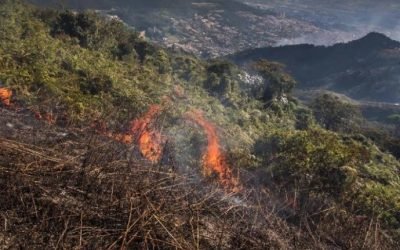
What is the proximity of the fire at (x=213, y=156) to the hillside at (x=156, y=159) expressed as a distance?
90mm

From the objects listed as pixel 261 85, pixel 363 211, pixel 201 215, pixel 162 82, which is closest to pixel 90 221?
pixel 201 215

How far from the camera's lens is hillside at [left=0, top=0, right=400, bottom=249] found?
5.41 metres

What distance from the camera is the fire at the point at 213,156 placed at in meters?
13.7

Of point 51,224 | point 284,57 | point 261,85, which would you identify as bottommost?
point 284,57

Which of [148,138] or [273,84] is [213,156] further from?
[273,84]

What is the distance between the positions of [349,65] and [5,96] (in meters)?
153

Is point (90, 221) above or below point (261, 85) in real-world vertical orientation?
above

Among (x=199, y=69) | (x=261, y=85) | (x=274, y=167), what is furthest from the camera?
(x=261, y=85)

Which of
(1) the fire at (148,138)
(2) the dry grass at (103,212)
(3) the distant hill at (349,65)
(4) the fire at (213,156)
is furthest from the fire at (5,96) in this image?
(3) the distant hill at (349,65)

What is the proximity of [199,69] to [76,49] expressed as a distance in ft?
35.9

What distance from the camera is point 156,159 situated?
12.7m

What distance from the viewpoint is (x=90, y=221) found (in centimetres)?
537

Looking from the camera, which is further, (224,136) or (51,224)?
(224,136)

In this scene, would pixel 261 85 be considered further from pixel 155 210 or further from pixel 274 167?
pixel 155 210
